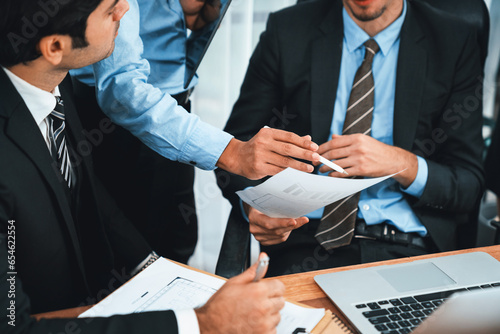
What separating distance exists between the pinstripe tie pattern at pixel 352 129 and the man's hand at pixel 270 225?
0.16m

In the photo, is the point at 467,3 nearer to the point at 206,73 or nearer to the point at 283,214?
the point at 283,214

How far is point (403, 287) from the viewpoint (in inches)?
39.2

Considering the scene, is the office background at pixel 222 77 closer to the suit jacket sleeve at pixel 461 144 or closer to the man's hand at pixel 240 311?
the suit jacket sleeve at pixel 461 144

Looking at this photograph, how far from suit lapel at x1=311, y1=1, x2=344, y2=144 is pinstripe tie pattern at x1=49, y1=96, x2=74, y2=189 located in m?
0.73

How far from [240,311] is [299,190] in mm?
320

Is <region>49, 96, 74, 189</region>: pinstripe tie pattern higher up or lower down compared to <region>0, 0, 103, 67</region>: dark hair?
lower down

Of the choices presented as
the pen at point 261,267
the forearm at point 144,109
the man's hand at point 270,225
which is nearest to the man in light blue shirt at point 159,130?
the forearm at point 144,109

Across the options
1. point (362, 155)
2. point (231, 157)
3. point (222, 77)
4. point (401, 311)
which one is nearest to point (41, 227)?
point (231, 157)

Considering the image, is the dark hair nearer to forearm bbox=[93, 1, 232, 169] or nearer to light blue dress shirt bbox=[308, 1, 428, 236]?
forearm bbox=[93, 1, 232, 169]

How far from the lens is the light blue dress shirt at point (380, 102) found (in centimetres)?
149

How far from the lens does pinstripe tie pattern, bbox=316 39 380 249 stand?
142 centimetres

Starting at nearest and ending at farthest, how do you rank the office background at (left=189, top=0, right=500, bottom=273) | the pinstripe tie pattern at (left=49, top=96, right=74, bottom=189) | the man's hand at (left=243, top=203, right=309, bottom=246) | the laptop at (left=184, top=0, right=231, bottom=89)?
the pinstripe tie pattern at (left=49, top=96, right=74, bottom=189) → the man's hand at (left=243, top=203, right=309, bottom=246) → the laptop at (left=184, top=0, right=231, bottom=89) → the office background at (left=189, top=0, right=500, bottom=273)

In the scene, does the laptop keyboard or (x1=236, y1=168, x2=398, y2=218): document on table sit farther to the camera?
(x1=236, y1=168, x2=398, y2=218): document on table

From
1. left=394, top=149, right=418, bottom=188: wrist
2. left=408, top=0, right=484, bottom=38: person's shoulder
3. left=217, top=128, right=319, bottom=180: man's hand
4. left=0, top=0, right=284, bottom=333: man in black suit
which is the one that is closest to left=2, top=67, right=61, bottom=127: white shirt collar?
left=0, top=0, right=284, bottom=333: man in black suit
